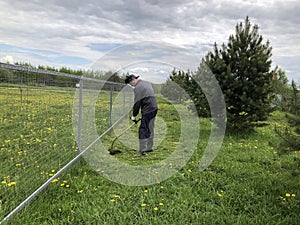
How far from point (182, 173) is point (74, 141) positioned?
2605 mm

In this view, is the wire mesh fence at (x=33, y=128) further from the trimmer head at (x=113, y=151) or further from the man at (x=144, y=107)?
the man at (x=144, y=107)

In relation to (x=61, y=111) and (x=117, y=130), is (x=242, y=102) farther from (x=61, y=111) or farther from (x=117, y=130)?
(x=61, y=111)

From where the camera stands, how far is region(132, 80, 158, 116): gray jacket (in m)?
6.01

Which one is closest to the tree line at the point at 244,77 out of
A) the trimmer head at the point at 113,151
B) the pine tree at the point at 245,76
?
the pine tree at the point at 245,76

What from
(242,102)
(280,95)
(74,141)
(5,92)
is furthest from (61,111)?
(242,102)

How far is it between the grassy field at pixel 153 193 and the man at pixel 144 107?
1.11m

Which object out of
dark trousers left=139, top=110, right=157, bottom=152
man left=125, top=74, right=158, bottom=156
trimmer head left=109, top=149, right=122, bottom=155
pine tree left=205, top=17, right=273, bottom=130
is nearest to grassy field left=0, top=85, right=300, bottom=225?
trimmer head left=109, top=149, right=122, bottom=155

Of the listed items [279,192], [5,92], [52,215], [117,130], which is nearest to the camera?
[5,92]

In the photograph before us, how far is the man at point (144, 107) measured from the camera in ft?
19.7

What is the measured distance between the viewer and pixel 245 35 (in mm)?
7668

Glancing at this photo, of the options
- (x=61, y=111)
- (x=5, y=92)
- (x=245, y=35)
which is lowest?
(x=61, y=111)

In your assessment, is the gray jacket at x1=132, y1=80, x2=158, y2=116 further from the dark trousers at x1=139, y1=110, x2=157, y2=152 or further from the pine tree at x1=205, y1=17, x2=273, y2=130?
the pine tree at x1=205, y1=17, x2=273, y2=130

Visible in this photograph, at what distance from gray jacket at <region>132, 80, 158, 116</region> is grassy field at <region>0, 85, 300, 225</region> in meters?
1.57

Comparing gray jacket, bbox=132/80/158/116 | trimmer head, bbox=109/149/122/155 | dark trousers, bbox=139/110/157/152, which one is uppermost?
gray jacket, bbox=132/80/158/116
